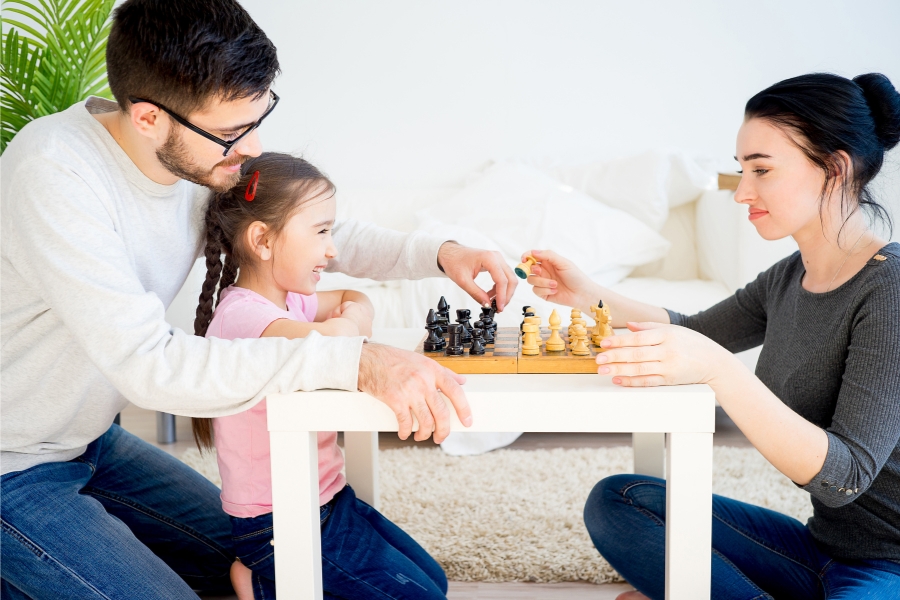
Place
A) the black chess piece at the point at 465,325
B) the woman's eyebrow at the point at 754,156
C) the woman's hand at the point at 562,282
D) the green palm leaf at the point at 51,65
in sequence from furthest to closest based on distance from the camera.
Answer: the green palm leaf at the point at 51,65
the woman's hand at the point at 562,282
the woman's eyebrow at the point at 754,156
the black chess piece at the point at 465,325

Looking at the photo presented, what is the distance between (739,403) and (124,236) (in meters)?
0.95

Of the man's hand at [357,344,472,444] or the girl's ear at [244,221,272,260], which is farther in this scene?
the girl's ear at [244,221,272,260]

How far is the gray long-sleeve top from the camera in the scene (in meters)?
1.08

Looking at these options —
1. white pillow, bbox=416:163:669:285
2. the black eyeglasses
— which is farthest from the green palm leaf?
white pillow, bbox=416:163:669:285

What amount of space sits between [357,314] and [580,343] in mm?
451

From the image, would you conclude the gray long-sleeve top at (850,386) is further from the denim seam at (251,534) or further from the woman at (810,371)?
the denim seam at (251,534)

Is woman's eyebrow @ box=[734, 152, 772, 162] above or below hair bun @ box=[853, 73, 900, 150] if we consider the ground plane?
below

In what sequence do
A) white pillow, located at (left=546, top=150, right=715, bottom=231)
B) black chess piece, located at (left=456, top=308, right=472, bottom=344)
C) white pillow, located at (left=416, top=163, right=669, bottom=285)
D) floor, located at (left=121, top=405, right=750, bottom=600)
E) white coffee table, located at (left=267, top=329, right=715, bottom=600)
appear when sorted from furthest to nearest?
white pillow, located at (left=546, top=150, right=715, bottom=231), white pillow, located at (left=416, top=163, right=669, bottom=285), floor, located at (left=121, top=405, right=750, bottom=600), black chess piece, located at (left=456, top=308, right=472, bottom=344), white coffee table, located at (left=267, top=329, right=715, bottom=600)

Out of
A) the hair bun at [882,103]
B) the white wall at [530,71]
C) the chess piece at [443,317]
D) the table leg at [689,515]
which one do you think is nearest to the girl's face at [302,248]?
the chess piece at [443,317]

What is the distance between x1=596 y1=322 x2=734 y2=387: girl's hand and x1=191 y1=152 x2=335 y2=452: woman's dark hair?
64 centimetres

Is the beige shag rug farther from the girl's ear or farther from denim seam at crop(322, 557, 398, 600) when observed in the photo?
the girl's ear

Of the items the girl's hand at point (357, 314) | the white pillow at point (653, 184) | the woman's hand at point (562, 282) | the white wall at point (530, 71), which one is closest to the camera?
the girl's hand at point (357, 314)

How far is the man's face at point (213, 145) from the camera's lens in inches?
45.9

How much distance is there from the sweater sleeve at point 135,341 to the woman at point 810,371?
38 centimetres
